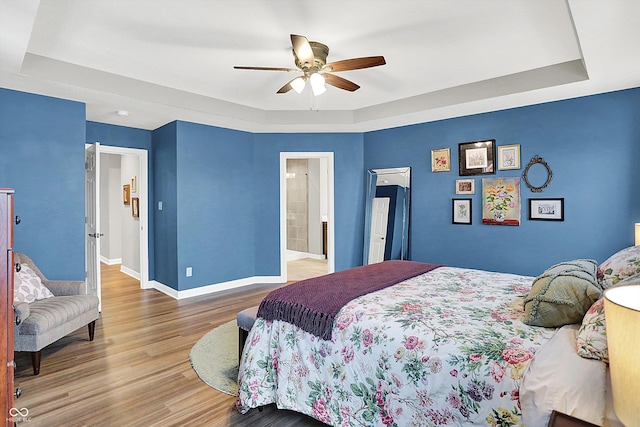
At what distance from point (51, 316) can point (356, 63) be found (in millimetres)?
3032

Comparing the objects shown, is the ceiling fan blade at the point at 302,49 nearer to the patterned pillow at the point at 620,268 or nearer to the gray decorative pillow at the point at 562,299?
the gray decorative pillow at the point at 562,299

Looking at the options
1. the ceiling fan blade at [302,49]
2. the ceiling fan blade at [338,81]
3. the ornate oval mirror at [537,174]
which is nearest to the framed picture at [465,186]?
the ornate oval mirror at [537,174]

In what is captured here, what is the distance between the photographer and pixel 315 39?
2781mm

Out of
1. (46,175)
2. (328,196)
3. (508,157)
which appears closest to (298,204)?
(328,196)

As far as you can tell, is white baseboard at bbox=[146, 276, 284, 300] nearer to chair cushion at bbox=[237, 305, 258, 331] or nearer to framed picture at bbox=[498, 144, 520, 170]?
chair cushion at bbox=[237, 305, 258, 331]

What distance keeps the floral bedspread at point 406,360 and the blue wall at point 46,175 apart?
2740mm

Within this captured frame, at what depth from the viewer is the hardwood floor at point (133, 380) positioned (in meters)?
2.12

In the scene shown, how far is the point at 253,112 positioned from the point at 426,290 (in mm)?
3480

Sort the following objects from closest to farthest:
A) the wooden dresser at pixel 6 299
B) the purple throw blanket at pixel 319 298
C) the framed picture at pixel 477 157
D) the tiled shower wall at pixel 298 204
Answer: the wooden dresser at pixel 6 299 < the purple throw blanket at pixel 319 298 < the framed picture at pixel 477 157 < the tiled shower wall at pixel 298 204

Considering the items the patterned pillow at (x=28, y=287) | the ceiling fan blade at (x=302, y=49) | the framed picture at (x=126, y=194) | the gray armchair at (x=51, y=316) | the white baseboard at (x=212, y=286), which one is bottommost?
the white baseboard at (x=212, y=286)

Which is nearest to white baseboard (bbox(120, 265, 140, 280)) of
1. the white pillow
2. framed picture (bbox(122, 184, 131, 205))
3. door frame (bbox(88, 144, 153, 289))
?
door frame (bbox(88, 144, 153, 289))

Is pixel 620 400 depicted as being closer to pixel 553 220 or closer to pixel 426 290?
pixel 426 290

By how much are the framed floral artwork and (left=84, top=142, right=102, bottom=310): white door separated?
14.7 ft

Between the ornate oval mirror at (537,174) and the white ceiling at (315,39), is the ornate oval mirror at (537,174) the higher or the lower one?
the lower one
